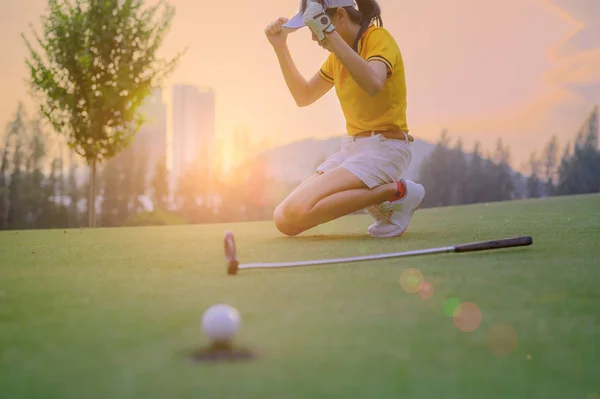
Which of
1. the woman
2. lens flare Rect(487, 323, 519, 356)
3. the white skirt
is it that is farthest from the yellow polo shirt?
lens flare Rect(487, 323, 519, 356)

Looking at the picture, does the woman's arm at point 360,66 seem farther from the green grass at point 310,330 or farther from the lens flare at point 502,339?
the lens flare at point 502,339

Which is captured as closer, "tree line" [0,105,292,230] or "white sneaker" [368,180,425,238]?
"white sneaker" [368,180,425,238]

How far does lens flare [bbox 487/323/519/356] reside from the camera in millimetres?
1817

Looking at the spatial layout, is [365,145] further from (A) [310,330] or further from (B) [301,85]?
(A) [310,330]

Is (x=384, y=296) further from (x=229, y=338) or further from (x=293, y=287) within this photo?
(x=229, y=338)

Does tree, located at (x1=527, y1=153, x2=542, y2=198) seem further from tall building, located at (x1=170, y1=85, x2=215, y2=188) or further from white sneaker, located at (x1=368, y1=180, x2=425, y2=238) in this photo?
white sneaker, located at (x1=368, y1=180, x2=425, y2=238)

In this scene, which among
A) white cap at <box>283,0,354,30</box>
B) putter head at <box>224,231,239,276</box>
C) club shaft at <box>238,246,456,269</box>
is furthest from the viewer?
white cap at <box>283,0,354,30</box>

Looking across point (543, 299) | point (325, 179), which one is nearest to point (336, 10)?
point (325, 179)

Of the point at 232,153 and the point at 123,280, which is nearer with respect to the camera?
the point at 123,280

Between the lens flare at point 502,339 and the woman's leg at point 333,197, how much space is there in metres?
3.51

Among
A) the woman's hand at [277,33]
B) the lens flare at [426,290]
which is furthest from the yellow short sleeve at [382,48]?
the lens flare at [426,290]

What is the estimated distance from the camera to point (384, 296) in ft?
8.80

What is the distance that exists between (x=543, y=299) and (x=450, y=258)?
1378 millimetres

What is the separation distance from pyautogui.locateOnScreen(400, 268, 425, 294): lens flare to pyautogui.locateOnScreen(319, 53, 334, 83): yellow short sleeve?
3.31 m
